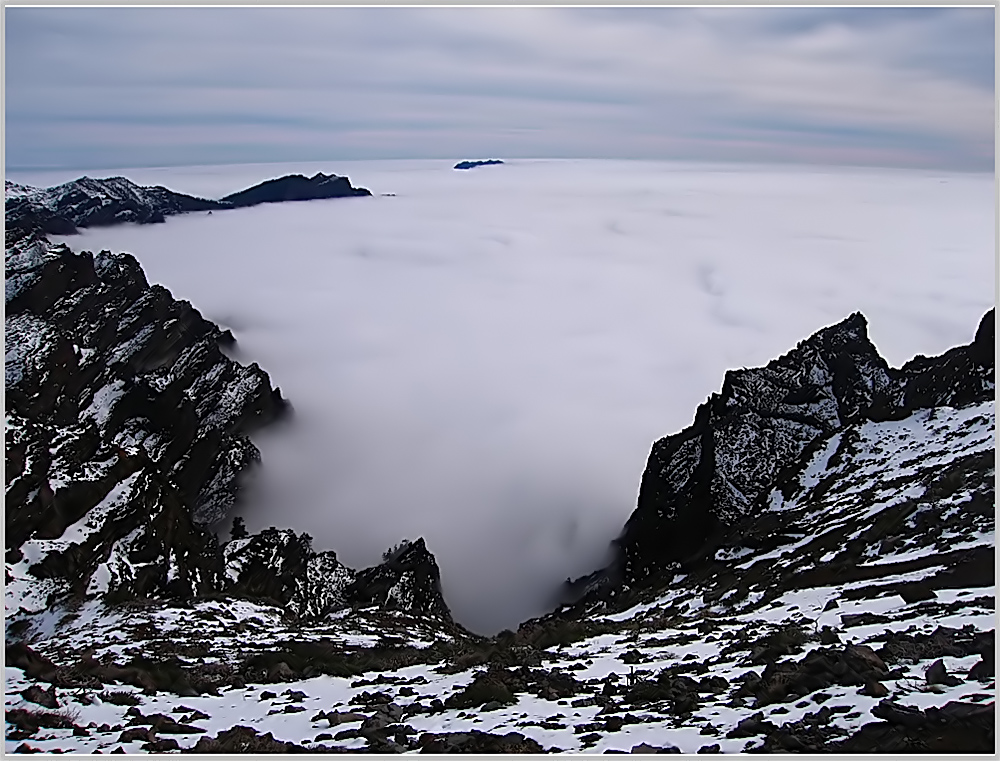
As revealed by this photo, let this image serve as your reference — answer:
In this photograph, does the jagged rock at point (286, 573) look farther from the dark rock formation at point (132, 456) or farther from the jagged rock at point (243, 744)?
the jagged rock at point (243, 744)

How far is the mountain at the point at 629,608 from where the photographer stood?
16953 millimetres

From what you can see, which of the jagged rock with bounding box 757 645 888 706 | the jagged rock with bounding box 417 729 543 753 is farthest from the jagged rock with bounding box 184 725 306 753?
the jagged rock with bounding box 757 645 888 706

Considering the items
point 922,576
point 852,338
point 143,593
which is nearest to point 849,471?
point 852,338

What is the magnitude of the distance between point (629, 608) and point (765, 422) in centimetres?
2618

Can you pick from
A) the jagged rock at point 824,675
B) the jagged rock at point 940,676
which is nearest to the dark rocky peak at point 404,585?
the jagged rock at point 824,675

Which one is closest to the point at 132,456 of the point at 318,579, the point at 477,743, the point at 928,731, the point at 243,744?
the point at 318,579

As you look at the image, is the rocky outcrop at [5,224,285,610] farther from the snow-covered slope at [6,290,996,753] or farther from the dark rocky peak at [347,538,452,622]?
the dark rocky peak at [347,538,452,622]

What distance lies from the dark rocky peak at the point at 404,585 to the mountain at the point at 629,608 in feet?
1.30

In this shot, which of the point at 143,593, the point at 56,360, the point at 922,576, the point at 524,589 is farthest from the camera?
the point at 524,589

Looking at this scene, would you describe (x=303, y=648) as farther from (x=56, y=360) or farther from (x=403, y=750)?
(x=56, y=360)

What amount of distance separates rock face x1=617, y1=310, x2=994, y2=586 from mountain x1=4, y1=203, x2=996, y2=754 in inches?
9.3

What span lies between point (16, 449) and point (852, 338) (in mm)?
76453

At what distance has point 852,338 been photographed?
230 ft

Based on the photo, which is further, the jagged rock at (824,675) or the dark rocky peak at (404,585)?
the dark rocky peak at (404,585)
